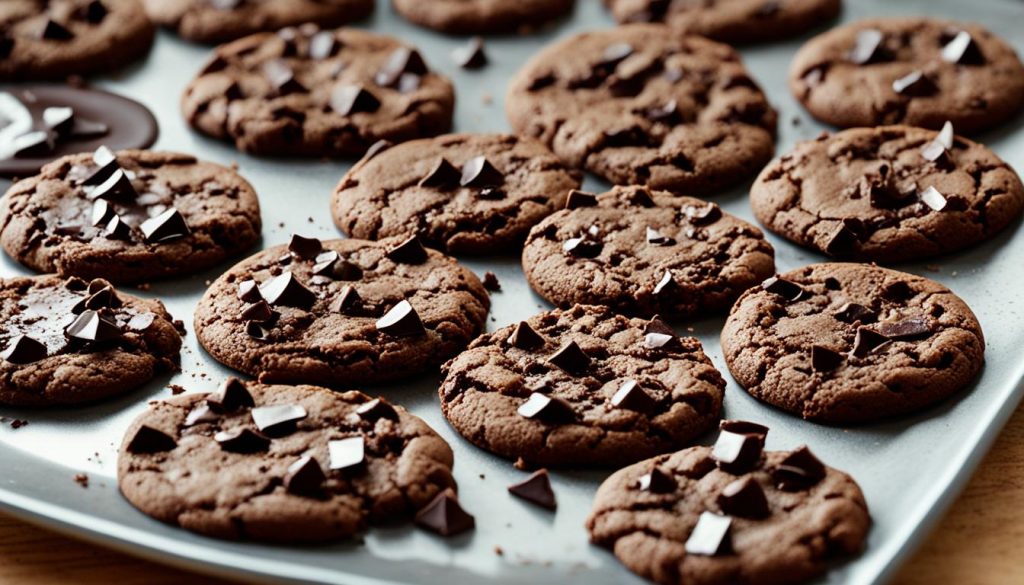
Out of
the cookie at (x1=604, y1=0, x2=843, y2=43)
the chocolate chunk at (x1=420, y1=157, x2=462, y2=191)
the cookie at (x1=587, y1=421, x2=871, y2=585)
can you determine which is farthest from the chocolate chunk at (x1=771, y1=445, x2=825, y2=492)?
the cookie at (x1=604, y1=0, x2=843, y2=43)

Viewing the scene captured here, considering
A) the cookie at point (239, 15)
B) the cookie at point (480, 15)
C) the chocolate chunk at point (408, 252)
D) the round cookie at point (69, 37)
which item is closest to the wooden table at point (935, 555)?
the chocolate chunk at point (408, 252)

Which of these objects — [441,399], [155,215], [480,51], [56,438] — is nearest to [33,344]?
[56,438]

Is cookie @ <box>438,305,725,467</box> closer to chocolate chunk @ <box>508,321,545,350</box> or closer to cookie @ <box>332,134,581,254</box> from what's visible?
chocolate chunk @ <box>508,321,545,350</box>

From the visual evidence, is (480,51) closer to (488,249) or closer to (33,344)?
(488,249)

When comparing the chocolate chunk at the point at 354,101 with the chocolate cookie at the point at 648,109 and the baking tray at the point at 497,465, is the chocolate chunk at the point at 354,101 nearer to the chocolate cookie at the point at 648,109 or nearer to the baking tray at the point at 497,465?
the baking tray at the point at 497,465

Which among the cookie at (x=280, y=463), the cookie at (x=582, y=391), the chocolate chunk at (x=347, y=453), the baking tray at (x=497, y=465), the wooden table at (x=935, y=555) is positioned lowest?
the wooden table at (x=935, y=555)

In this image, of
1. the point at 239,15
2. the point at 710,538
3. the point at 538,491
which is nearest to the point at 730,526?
the point at 710,538
